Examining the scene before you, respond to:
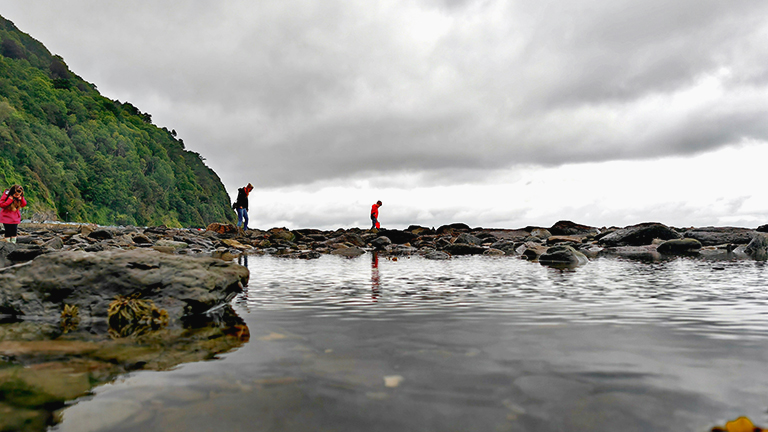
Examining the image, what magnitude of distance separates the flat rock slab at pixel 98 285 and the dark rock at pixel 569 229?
103 ft

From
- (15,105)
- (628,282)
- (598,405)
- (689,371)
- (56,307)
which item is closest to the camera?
(598,405)

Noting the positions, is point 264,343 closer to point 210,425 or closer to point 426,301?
point 210,425

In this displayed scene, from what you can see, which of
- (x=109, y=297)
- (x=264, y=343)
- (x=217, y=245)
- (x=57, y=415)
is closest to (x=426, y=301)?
(x=264, y=343)

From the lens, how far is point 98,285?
4781 millimetres

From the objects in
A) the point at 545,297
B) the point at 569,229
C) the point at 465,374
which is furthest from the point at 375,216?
the point at 465,374

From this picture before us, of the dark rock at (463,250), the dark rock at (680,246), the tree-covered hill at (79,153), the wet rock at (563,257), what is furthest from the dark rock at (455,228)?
the tree-covered hill at (79,153)

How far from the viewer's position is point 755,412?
2.10 meters

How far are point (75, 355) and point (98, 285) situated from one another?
6.26 ft

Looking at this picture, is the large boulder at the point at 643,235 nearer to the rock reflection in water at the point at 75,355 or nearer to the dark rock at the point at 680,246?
the dark rock at the point at 680,246

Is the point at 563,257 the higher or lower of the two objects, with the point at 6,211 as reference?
lower

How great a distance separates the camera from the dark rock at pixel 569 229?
109 ft

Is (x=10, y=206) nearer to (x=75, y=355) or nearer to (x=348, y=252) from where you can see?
(x=348, y=252)

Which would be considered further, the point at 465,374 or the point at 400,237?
the point at 400,237

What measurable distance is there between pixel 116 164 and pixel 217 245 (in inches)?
2817
